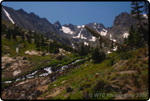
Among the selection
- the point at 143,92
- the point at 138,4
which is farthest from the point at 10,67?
the point at 138,4

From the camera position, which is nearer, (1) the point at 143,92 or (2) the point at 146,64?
(1) the point at 143,92

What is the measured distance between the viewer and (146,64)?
12672 millimetres

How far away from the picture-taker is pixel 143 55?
1586 cm

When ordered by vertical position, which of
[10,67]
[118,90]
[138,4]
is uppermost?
[138,4]

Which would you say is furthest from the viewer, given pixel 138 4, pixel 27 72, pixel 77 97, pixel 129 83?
pixel 27 72

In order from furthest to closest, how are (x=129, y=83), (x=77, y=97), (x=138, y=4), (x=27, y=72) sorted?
(x=27, y=72) → (x=138, y=4) → (x=77, y=97) → (x=129, y=83)

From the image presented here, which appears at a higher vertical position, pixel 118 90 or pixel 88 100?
pixel 118 90

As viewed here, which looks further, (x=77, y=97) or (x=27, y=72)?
(x=27, y=72)

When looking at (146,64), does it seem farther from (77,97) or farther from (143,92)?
(77,97)

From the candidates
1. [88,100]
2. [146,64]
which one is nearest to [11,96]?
[88,100]

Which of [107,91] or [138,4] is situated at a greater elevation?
[138,4]

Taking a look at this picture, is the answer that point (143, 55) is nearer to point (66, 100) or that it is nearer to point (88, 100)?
point (88, 100)

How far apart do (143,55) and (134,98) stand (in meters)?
10.8

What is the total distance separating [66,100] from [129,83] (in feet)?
27.6
